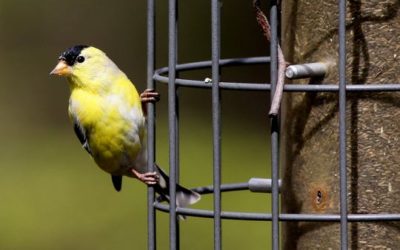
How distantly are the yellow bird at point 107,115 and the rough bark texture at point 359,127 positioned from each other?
1.03 metres

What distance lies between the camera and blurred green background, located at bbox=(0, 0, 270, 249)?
901 cm

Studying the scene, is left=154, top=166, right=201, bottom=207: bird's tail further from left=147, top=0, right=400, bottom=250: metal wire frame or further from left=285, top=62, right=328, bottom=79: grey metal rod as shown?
left=285, top=62, right=328, bottom=79: grey metal rod

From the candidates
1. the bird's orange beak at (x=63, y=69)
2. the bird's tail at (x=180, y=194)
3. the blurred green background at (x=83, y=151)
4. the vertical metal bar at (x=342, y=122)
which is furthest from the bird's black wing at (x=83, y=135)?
the blurred green background at (x=83, y=151)

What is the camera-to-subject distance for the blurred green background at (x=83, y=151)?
29.6 ft

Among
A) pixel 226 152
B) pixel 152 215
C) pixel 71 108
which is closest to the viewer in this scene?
pixel 152 215

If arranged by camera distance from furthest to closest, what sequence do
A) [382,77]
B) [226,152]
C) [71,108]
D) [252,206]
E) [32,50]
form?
[32,50] → [226,152] → [252,206] → [71,108] → [382,77]

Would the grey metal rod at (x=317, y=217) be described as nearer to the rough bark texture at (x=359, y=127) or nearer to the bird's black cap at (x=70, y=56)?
the rough bark texture at (x=359, y=127)

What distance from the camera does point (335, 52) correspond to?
180 inches

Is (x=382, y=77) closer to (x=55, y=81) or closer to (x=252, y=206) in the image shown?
(x=252, y=206)

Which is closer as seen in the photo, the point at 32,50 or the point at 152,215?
the point at 152,215

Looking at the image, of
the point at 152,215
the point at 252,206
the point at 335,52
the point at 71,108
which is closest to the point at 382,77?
the point at 335,52

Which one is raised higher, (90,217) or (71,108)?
(71,108)

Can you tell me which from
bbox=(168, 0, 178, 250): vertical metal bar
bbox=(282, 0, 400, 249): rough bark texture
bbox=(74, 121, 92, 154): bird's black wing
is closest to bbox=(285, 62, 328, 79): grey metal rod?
bbox=(282, 0, 400, 249): rough bark texture

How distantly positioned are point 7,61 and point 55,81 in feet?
1.77
